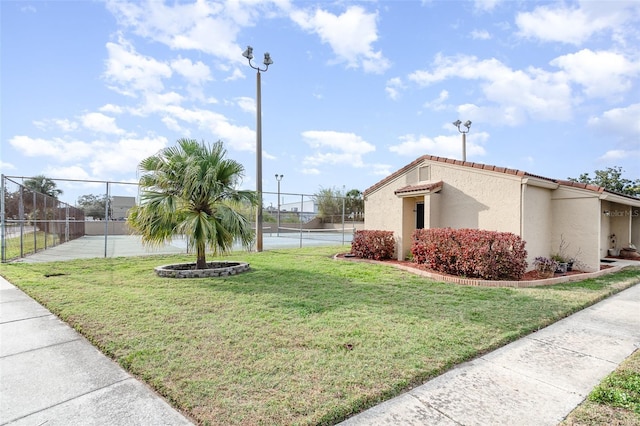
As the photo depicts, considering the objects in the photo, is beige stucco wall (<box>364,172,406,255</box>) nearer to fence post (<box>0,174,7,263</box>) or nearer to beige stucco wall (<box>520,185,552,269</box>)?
beige stucco wall (<box>520,185,552,269</box>)

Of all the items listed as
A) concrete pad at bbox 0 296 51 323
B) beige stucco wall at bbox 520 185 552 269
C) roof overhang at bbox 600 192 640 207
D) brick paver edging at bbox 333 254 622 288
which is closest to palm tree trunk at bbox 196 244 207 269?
concrete pad at bbox 0 296 51 323

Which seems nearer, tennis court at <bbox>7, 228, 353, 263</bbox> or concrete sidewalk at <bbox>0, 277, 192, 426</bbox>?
concrete sidewalk at <bbox>0, 277, 192, 426</bbox>

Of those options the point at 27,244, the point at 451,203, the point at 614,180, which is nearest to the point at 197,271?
the point at 451,203

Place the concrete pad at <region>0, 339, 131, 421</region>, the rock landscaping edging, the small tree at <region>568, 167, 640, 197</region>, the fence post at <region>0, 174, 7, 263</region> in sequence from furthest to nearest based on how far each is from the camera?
1. the small tree at <region>568, 167, 640, 197</region>
2. the fence post at <region>0, 174, 7, 263</region>
3. the rock landscaping edging
4. the concrete pad at <region>0, 339, 131, 421</region>

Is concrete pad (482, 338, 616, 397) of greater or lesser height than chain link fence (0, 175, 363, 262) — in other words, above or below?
below

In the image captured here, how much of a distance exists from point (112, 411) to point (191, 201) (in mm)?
6132

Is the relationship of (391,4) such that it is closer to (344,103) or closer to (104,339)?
(344,103)

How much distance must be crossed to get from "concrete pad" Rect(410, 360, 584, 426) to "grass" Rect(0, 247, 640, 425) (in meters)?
0.20

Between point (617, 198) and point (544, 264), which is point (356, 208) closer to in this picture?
point (617, 198)

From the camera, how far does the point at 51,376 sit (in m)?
3.10

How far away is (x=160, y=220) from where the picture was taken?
7766 mm

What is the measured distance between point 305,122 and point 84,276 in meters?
13.6

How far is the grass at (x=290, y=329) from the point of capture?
8.85ft

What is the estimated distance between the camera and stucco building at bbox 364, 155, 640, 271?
8422mm
